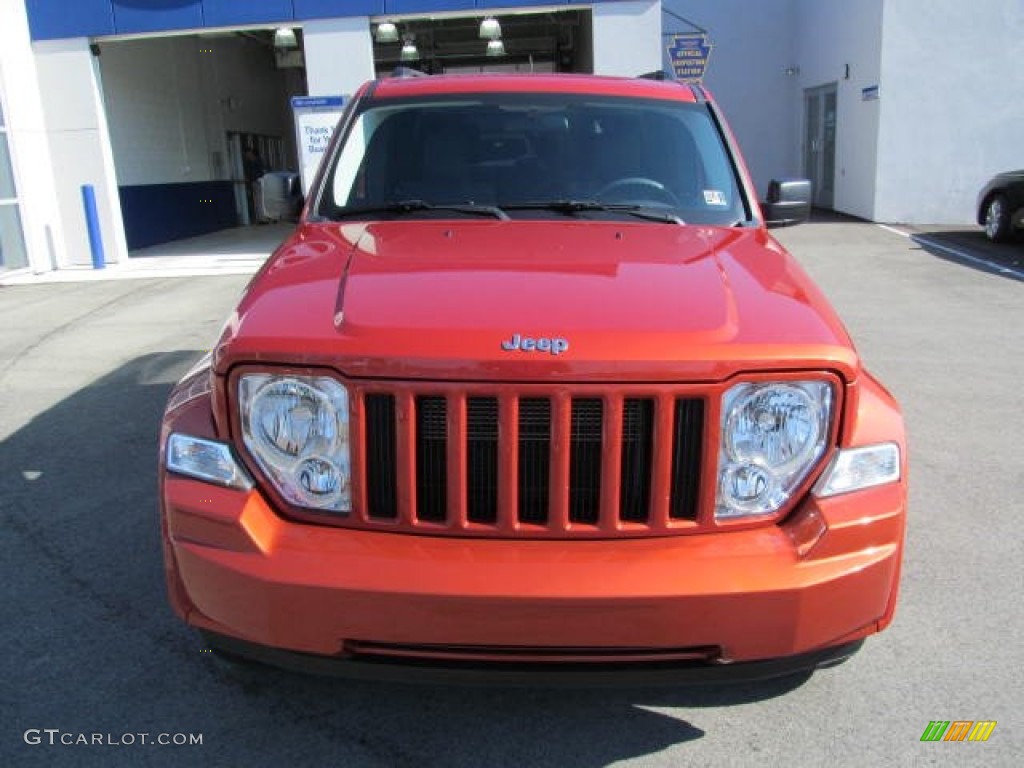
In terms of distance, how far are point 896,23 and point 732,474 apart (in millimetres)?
16695

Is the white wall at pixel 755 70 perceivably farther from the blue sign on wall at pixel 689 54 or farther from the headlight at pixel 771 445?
the headlight at pixel 771 445

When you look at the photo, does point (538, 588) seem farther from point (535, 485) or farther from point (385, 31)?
point (385, 31)

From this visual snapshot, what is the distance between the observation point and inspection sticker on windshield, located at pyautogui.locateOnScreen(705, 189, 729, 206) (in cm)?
343

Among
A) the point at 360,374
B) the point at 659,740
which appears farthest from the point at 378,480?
the point at 659,740

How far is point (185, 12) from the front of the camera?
13.5m

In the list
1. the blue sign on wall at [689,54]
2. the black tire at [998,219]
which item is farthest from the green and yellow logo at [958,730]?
the blue sign on wall at [689,54]

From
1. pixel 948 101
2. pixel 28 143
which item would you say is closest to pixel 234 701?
pixel 28 143

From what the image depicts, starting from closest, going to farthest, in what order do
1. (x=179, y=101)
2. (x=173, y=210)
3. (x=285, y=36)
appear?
(x=285, y=36) → (x=173, y=210) → (x=179, y=101)

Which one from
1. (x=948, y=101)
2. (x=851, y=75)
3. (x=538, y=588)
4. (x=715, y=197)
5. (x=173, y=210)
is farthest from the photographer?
(x=173, y=210)

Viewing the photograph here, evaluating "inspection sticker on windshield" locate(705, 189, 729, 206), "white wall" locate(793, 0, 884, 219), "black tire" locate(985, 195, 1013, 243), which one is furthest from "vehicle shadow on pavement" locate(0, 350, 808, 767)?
"white wall" locate(793, 0, 884, 219)

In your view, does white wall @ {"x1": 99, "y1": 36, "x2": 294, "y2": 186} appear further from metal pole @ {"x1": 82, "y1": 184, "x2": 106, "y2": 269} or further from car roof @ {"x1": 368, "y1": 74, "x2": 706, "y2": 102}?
car roof @ {"x1": 368, "y1": 74, "x2": 706, "y2": 102}

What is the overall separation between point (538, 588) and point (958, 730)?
151 cm

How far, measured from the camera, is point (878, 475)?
7.25 ft

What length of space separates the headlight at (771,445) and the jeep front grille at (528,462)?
0.09 m
